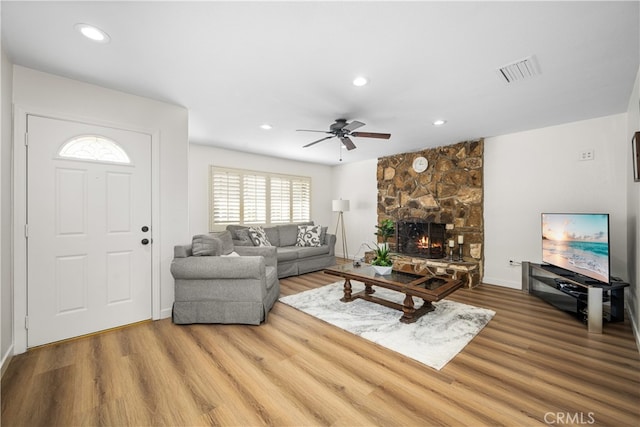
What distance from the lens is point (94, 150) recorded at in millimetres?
2689

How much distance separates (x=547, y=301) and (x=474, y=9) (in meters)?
3.67

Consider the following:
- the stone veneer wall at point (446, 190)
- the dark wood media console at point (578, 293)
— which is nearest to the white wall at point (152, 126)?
the stone veneer wall at point (446, 190)

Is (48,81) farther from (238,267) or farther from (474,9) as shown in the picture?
(474,9)

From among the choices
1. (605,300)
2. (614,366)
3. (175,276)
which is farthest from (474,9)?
(605,300)

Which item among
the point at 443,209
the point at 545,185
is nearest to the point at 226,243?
the point at 443,209

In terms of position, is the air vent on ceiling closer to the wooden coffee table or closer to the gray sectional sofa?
the wooden coffee table

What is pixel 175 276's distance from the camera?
288 centimetres

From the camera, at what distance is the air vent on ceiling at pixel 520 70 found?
86.5 inches

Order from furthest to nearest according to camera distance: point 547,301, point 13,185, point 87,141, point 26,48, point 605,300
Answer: point 547,301, point 605,300, point 87,141, point 13,185, point 26,48

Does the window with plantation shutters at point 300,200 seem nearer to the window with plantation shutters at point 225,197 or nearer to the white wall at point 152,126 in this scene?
the window with plantation shutters at point 225,197

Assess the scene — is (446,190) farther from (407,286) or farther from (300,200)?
(300,200)

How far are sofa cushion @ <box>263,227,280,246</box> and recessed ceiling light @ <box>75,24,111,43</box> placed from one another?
13.0ft

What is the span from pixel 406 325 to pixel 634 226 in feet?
8.98

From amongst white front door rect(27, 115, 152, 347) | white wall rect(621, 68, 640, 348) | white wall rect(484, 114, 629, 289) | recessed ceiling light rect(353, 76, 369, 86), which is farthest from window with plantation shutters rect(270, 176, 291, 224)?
white wall rect(621, 68, 640, 348)
